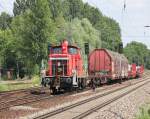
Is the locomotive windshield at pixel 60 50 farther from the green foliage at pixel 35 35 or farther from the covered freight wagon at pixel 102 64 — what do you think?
the green foliage at pixel 35 35

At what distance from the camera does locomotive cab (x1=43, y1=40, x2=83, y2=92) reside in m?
29.8

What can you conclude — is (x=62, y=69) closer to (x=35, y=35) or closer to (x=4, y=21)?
(x=35, y=35)

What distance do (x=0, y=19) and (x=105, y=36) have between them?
33469mm

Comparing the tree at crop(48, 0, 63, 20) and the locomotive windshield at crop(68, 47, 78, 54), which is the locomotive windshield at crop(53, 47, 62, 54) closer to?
the locomotive windshield at crop(68, 47, 78, 54)

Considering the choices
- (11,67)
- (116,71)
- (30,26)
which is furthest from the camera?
(11,67)

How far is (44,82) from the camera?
1171 inches

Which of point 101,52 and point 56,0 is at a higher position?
point 56,0

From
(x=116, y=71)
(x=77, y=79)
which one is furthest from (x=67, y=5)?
(x=77, y=79)

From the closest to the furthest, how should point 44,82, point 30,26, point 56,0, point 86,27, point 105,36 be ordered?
1. point 44,82
2. point 30,26
3. point 86,27
4. point 56,0
5. point 105,36

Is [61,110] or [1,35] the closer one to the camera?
[61,110]

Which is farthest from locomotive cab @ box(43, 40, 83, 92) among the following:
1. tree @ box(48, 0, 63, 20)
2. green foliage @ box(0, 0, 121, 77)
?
tree @ box(48, 0, 63, 20)

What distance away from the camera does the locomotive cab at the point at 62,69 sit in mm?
29781

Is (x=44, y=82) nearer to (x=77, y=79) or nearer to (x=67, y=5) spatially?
(x=77, y=79)

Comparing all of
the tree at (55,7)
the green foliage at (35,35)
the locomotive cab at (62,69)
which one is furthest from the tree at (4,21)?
the locomotive cab at (62,69)
